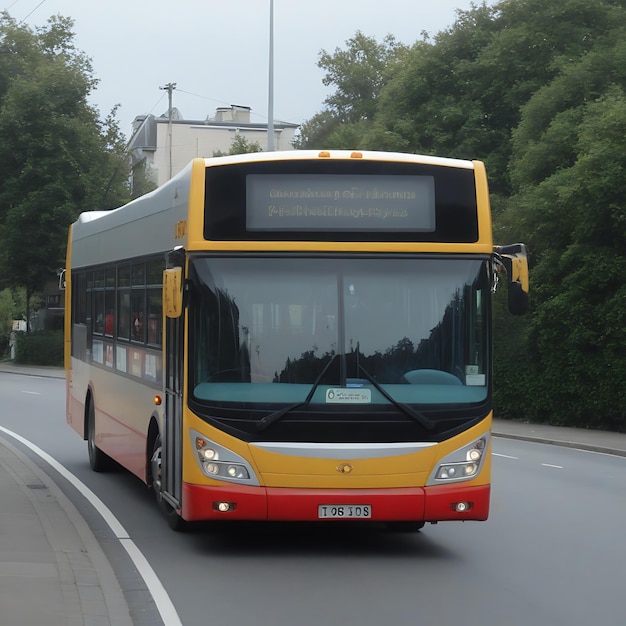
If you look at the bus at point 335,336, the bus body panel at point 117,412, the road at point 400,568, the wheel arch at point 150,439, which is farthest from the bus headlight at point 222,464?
the bus body panel at point 117,412

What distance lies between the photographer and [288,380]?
32.1ft

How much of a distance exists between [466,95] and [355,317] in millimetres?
35059

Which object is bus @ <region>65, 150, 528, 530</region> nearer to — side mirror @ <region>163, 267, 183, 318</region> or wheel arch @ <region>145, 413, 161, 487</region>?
side mirror @ <region>163, 267, 183, 318</region>

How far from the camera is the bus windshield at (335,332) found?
32.1ft

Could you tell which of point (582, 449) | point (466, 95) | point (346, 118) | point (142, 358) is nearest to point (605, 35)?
point (466, 95)

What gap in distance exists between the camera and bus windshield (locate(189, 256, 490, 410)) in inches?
385

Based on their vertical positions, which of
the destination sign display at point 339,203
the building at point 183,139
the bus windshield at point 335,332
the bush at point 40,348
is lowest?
the bush at point 40,348

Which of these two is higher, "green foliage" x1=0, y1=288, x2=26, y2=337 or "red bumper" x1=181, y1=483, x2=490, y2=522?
"green foliage" x1=0, y1=288, x2=26, y2=337

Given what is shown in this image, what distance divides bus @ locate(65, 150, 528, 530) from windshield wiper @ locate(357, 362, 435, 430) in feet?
0.03

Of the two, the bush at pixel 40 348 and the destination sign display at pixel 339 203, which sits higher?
the destination sign display at pixel 339 203

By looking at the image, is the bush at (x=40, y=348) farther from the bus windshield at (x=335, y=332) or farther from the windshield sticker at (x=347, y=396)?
the windshield sticker at (x=347, y=396)

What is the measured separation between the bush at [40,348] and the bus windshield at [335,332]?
51470 mm

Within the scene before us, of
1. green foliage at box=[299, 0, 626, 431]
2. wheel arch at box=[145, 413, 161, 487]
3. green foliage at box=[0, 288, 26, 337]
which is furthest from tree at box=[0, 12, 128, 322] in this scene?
wheel arch at box=[145, 413, 161, 487]

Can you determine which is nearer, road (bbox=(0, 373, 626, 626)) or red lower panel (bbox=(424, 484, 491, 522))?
road (bbox=(0, 373, 626, 626))
